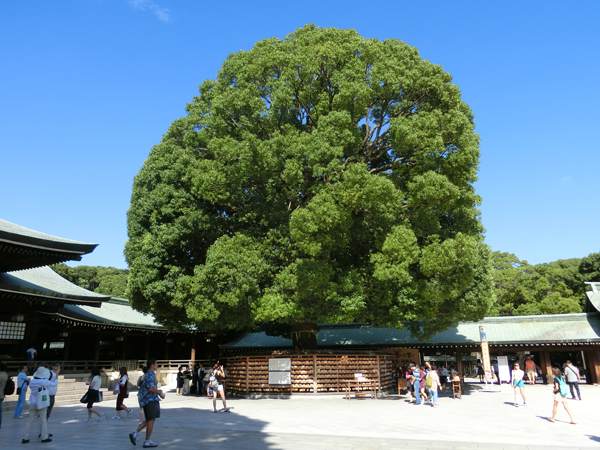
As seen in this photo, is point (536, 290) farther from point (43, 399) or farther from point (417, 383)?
point (43, 399)

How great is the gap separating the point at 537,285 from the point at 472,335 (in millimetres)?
18034

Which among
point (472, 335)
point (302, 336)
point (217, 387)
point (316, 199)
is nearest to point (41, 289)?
point (217, 387)

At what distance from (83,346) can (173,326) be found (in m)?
10.9

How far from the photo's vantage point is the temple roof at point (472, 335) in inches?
1008

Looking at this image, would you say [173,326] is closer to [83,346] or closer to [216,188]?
[216,188]

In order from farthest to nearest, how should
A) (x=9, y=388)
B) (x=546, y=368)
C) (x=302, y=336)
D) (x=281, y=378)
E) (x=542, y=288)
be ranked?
(x=542, y=288)
(x=546, y=368)
(x=302, y=336)
(x=281, y=378)
(x=9, y=388)

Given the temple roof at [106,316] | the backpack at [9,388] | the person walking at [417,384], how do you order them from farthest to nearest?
the temple roof at [106,316], the person walking at [417,384], the backpack at [9,388]

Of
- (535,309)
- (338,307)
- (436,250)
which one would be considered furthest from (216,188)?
(535,309)

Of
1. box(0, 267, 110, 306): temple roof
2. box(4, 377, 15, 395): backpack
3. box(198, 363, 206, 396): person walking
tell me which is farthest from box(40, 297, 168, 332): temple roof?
box(4, 377, 15, 395): backpack

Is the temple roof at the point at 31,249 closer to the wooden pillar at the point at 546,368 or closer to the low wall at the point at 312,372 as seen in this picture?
the low wall at the point at 312,372

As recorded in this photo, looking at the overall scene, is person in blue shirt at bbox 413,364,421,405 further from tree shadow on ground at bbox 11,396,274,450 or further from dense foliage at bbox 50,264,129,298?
dense foliage at bbox 50,264,129,298

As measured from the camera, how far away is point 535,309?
38.9 m

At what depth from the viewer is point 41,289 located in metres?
19.9

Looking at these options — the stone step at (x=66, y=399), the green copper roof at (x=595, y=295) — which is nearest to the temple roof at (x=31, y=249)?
the stone step at (x=66, y=399)
